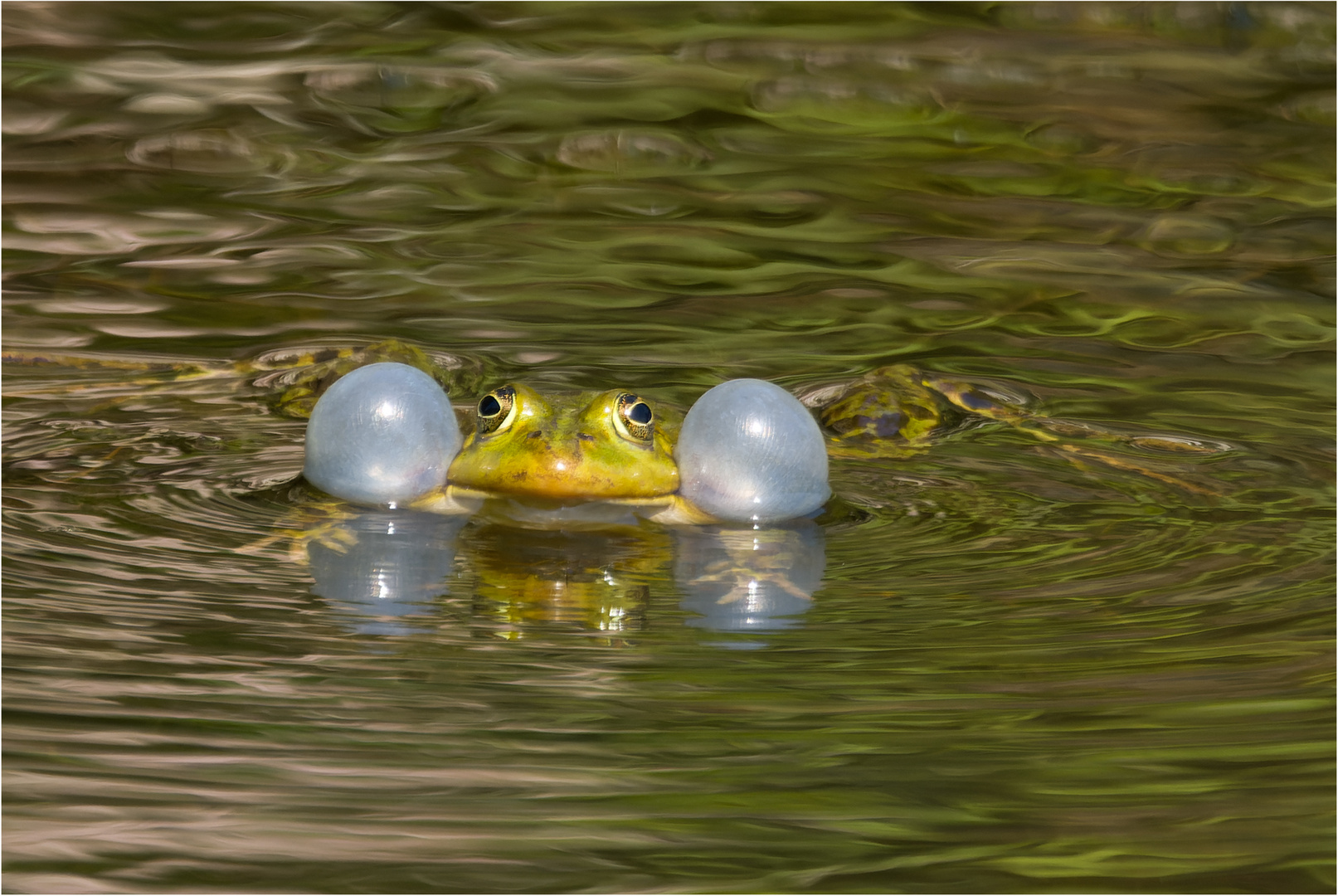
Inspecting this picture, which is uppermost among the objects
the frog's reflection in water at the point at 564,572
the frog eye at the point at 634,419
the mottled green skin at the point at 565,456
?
the frog eye at the point at 634,419

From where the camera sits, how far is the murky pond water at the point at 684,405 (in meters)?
2.64

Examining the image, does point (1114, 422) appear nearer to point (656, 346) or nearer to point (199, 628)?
point (656, 346)

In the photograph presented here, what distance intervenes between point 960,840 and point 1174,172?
606 centimetres

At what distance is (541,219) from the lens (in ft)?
24.6

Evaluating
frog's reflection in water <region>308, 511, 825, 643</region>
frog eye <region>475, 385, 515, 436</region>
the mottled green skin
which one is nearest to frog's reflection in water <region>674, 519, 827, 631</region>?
frog's reflection in water <region>308, 511, 825, 643</region>

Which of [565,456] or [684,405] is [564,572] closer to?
[565,456]

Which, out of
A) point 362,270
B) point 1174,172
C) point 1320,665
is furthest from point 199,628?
point 1174,172

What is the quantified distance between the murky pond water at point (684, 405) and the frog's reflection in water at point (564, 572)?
0.7 inches

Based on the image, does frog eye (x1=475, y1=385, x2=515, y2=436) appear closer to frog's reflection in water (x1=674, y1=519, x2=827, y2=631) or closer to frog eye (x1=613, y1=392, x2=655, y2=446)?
frog eye (x1=613, y1=392, x2=655, y2=446)

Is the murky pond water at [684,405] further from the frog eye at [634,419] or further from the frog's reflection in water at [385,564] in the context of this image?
the frog eye at [634,419]

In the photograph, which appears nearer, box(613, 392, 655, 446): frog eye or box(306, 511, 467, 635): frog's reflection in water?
box(306, 511, 467, 635): frog's reflection in water

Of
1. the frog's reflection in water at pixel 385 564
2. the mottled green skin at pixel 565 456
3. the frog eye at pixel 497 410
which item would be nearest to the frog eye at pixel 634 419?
the mottled green skin at pixel 565 456

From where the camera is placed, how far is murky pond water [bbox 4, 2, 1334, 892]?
2.64 m

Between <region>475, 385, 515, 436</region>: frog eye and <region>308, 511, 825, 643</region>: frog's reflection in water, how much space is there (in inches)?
11.7
